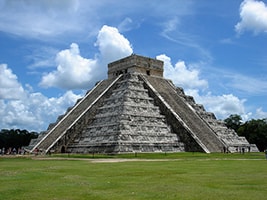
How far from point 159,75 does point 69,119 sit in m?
13.1

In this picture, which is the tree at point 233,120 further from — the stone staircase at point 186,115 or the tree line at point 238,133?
the stone staircase at point 186,115

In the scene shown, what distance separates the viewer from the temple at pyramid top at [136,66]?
4338cm

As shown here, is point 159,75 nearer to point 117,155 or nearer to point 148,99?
point 148,99

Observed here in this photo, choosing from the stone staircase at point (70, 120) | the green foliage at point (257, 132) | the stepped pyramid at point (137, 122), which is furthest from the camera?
the green foliage at point (257, 132)

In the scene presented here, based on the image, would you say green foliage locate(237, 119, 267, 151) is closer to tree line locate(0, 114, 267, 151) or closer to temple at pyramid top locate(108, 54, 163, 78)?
tree line locate(0, 114, 267, 151)

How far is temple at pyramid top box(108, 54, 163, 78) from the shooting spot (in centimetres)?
4338

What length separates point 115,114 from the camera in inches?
1378

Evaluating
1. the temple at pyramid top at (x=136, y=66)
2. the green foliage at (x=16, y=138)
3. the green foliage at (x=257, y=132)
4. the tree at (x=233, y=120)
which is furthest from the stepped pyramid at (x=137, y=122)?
the green foliage at (x=16, y=138)

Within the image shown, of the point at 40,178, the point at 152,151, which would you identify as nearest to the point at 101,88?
the point at 152,151

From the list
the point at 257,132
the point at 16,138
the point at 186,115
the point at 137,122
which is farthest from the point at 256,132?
the point at 16,138

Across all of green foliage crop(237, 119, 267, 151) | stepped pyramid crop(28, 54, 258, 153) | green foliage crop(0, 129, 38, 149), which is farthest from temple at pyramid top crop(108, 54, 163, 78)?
green foliage crop(0, 129, 38, 149)

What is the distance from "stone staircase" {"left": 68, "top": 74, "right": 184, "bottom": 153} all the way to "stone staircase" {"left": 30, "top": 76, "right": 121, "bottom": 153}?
1406 mm

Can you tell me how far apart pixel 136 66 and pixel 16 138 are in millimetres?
47812

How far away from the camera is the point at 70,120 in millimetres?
39312
